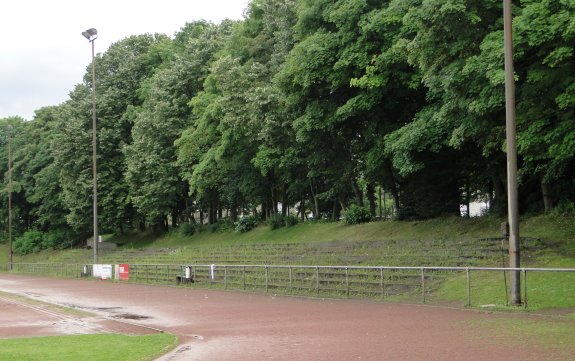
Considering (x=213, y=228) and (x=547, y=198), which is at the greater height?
(x=547, y=198)

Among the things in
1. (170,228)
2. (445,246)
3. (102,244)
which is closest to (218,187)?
(170,228)

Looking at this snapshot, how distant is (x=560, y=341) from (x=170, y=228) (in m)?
56.1

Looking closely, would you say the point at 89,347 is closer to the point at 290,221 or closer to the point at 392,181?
the point at 392,181

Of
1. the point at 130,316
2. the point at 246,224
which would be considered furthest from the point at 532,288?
the point at 246,224

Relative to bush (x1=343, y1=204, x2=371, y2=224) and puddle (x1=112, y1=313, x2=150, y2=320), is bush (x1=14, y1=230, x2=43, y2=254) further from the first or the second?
puddle (x1=112, y1=313, x2=150, y2=320)

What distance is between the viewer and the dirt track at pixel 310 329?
10.9 metres

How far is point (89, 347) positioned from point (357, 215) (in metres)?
28.2

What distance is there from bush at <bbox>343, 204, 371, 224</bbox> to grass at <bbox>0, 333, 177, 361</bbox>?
25807 millimetres

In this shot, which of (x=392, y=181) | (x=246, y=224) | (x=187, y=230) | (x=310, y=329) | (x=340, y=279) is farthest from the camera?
(x=187, y=230)

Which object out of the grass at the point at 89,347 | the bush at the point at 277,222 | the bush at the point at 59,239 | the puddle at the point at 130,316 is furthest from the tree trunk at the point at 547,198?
the bush at the point at 59,239

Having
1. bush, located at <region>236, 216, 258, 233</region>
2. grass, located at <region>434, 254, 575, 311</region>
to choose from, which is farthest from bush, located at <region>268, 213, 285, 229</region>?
grass, located at <region>434, 254, 575, 311</region>

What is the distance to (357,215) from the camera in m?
39.2

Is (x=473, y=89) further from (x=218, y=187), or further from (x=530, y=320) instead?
(x=218, y=187)

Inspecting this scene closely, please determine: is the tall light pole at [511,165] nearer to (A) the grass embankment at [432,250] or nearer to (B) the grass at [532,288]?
(B) the grass at [532,288]
